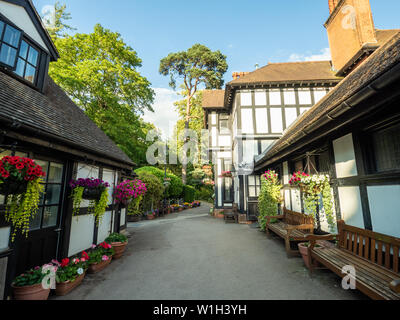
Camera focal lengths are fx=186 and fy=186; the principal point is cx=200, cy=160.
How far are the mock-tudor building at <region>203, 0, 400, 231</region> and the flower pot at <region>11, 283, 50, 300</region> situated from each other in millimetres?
5810

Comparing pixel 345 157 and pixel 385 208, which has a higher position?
pixel 345 157

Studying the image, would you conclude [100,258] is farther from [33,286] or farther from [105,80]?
[105,80]

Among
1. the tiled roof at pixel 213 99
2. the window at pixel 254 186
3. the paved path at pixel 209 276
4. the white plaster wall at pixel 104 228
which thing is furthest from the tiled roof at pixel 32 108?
the tiled roof at pixel 213 99

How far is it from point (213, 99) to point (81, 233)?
1409 centimetres

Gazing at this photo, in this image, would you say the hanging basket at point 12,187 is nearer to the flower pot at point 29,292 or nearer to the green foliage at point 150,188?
the flower pot at point 29,292

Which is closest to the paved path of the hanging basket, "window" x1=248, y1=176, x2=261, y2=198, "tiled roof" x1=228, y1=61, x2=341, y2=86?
the hanging basket

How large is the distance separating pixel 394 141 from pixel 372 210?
4.32 ft

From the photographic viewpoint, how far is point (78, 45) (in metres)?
13.0

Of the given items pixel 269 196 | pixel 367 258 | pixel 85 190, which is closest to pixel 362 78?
pixel 367 258

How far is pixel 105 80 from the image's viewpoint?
13.2 meters

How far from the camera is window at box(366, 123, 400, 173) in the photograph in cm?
317

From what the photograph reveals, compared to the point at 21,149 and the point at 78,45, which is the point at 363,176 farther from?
the point at 78,45

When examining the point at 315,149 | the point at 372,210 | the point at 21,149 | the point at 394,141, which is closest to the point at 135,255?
the point at 21,149

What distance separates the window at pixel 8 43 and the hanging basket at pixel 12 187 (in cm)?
366
